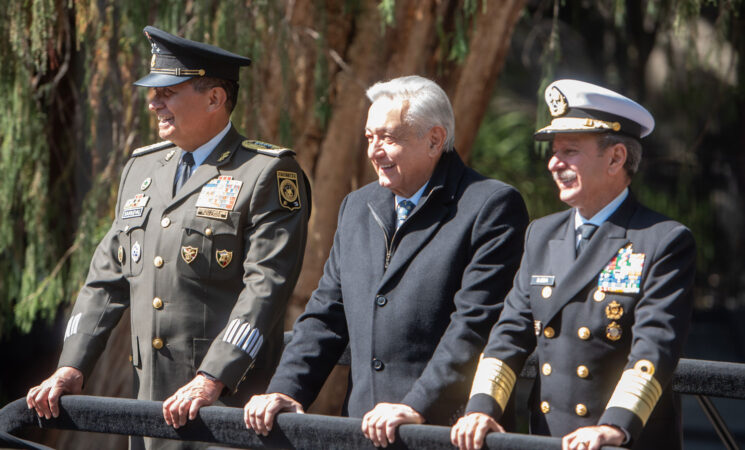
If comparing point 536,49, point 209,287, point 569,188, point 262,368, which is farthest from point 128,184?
point 536,49

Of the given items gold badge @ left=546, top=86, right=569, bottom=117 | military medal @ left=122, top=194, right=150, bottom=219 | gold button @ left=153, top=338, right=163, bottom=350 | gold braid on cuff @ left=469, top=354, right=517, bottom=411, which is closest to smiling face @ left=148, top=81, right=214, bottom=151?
military medal @ left=122, top=194, right=150, bottom=219

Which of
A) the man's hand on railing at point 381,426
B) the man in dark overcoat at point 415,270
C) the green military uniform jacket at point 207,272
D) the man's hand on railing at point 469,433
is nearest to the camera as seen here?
the man's hand on railing at point 469,433

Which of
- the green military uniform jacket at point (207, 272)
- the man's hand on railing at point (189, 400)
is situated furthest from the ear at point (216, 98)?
the man's hand on railing at point (189, 400)

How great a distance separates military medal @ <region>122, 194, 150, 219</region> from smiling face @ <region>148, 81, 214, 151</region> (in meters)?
0.24

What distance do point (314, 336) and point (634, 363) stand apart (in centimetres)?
93

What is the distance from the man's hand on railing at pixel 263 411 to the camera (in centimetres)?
248

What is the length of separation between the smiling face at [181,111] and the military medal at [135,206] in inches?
9.3

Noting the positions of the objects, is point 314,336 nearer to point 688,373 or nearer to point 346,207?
point 346,207

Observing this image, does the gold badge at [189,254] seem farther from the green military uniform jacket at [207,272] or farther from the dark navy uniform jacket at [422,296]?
the dark navy uniform jacket at [422,296]

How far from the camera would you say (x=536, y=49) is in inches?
391

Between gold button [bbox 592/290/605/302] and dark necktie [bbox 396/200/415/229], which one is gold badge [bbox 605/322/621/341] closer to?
gold button [bbox 592/290/605/302]

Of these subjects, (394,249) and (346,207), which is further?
(346,207)

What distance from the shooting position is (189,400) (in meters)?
2.64

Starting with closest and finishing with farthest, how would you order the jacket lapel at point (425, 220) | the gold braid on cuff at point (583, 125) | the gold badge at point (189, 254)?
the gold braid on cuff at point (583, 125) → the jacket lapel at point (425, 220) → the gold badge at point (189, 254)
